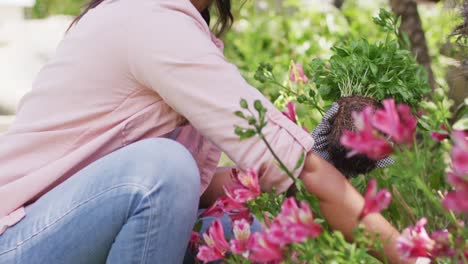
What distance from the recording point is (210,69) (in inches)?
66.0

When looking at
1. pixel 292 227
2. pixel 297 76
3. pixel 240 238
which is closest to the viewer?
pixel 292 227

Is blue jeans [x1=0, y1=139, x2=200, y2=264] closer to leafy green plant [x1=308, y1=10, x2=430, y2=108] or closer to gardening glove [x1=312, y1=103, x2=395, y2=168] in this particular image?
gardening glove [x1=312, y1=103, x2=395, y2=168]

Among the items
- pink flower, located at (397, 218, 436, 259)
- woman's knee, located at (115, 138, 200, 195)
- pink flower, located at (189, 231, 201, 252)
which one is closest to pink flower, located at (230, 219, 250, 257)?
woman's knee, located at (115, 138, 200, 195)

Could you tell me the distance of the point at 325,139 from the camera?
1870mm

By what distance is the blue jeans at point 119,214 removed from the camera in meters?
1.68

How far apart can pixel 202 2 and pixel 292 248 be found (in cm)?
80

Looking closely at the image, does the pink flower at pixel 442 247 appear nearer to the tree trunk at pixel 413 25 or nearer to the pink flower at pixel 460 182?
the pink flower at pixel 460 182

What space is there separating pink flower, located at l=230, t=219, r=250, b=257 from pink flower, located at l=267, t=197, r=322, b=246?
182 mm

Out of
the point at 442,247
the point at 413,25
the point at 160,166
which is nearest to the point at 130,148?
the point at 160,166

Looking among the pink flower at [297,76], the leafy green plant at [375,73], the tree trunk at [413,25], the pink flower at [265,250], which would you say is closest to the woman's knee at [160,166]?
the pink flower at [265,250]

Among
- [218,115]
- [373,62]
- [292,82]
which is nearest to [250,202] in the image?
[218,115]

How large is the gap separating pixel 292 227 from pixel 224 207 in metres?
0.42

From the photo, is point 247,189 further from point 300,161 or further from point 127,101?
point 127,101

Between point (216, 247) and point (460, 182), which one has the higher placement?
point (460, 182)
